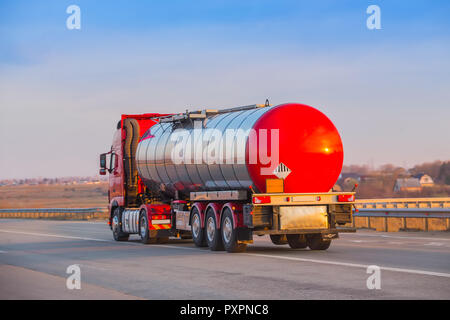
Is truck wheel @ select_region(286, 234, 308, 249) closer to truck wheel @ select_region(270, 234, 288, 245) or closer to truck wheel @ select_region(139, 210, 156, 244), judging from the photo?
truck wheel @ select_region(270, 234, 288, 245)

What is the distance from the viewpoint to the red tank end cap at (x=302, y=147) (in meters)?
19.2

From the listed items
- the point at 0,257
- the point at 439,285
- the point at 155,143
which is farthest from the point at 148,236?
the point at 439,285

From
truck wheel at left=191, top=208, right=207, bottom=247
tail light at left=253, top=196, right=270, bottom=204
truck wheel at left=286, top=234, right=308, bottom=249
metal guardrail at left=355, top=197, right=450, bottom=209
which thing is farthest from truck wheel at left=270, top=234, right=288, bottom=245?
metal guardrail at left=355, top=197, right=450, bottom=209

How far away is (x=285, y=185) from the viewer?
1948cm

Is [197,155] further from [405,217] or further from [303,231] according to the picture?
[405,217]

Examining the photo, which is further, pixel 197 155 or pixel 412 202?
pixel 412 202

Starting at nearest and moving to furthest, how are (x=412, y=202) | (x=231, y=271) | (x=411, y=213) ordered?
(x=231, y=271), (x=411, y=213), (x=412, y=202)

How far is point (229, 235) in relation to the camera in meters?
20.1

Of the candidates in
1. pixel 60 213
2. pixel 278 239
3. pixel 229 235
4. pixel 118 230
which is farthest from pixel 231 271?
pixel 60 213

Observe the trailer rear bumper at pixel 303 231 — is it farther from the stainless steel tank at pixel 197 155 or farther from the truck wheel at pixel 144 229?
the truck wheel at pixel 144 229

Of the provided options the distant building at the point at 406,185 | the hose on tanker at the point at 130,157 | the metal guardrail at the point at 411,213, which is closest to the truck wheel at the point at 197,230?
the hose on tanker at the point at 130,157

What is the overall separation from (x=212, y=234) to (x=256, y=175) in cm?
250
